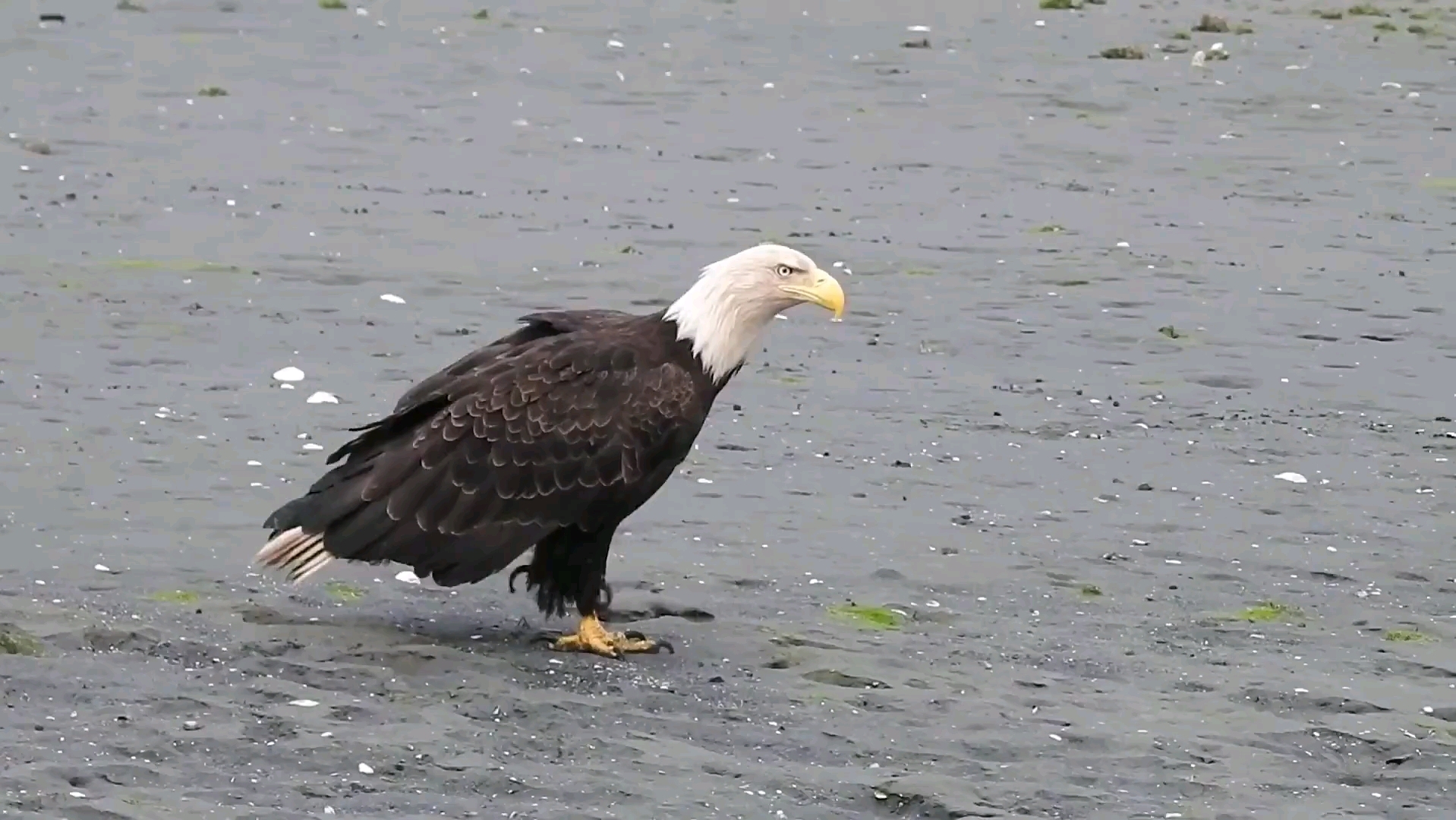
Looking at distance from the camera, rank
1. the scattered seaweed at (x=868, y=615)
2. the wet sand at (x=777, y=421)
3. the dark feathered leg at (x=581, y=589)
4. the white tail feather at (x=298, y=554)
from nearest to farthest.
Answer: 1. the wet sand at (x=777, y=421)
2. the white tail feather at (x=298, y=554)
3. the dark feathered leg at (x=581, y=589)
4. the scattered seaweed at (x=868, y=615)

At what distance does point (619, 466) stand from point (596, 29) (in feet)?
48.2

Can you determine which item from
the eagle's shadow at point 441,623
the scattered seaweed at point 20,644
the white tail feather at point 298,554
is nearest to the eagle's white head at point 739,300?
the eagle's shadow at point 441,623

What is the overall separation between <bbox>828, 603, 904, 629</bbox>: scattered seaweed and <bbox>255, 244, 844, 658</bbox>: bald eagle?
2.58 feet

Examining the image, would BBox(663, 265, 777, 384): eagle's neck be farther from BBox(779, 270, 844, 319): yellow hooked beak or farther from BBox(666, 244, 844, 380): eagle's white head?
BBox(779, 270, 844, 319): yellow hooked beak

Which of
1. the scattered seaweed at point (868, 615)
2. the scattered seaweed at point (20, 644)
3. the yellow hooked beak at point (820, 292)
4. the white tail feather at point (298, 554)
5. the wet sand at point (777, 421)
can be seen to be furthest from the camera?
the scattered seaweed at point (868, 615)

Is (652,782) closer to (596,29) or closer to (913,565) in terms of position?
(913,565)

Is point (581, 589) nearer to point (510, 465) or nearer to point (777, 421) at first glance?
point (510, 465)

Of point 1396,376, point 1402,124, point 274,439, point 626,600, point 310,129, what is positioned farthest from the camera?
point 1402,124

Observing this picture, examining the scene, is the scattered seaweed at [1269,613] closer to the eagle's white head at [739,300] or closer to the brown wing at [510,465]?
the eagle's white head at [739,300]

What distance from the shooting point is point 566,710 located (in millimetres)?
7660

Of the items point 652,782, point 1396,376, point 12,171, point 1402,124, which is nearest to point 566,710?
point 652,782

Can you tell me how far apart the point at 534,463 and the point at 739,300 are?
2.80 ft

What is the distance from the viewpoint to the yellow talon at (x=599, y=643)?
837 centimetres

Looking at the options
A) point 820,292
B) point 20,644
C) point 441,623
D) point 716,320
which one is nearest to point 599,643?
point 441,623
